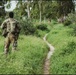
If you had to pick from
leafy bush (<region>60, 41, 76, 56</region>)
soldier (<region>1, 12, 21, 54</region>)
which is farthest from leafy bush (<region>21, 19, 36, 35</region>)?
soldier (<region>1, 12, 21, 54</region>)

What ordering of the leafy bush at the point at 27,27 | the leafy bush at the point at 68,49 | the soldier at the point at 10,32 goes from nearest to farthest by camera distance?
the soldier at the point at 10,32 < the leafy bush at the point at 68,49 < the leafy bush at the point at 27,27

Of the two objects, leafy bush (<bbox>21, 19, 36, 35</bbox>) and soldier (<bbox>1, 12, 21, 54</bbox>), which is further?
leafy bush (<bbox>21, 19, 36, 35</bbox>)

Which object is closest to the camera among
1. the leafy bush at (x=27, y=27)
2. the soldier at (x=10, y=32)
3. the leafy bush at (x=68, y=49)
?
the soldier at (x=10, y=32)

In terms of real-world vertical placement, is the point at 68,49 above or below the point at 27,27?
above

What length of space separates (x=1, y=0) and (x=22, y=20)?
1666 cm

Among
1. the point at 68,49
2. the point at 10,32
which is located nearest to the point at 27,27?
the point at 68,49

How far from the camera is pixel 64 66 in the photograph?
13.2m

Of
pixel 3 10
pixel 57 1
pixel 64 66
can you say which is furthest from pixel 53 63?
pixel 57 1

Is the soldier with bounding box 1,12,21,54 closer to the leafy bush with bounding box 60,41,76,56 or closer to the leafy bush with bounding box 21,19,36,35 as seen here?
the leafy bush with bounding box 60,41,76,56

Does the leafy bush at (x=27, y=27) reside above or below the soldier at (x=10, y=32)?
below

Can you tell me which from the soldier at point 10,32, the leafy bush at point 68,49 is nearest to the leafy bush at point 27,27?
the leafy bush at point 68,49

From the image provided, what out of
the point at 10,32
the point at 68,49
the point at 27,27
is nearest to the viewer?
the point at 10,32

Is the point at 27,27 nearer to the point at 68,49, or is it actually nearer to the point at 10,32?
the point at 68,49

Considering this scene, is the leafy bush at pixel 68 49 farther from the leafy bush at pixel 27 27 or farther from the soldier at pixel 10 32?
the leafy bush at pixel 27 27
